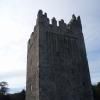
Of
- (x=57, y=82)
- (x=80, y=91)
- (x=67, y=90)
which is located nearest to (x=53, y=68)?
(x=57, y=82)

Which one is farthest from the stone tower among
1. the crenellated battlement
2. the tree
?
the tree

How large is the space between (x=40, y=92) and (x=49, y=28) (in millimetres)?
6083

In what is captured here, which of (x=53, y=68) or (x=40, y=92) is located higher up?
(x=53, y=68)

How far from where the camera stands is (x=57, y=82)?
1265cm

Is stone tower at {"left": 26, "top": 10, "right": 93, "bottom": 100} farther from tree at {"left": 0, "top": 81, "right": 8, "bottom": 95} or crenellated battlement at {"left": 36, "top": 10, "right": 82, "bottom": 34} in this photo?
tree at {"left": 0, "top": 81, "right": 8, "bottom": 95}

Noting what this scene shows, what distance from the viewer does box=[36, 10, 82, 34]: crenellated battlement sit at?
47.8 ft

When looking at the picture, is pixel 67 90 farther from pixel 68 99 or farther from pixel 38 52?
pixel 38 52

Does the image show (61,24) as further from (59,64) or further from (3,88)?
(3,88)

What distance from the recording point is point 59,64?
13336 mm

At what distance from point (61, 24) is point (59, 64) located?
4515mm

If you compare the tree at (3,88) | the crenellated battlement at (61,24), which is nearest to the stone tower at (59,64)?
the crenellated battlement at (61,24)

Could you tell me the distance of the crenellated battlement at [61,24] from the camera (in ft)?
47.8

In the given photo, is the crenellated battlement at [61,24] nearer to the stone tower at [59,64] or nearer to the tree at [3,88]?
the stone tower at [59,64]

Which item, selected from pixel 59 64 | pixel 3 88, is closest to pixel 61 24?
pixel 59 64
